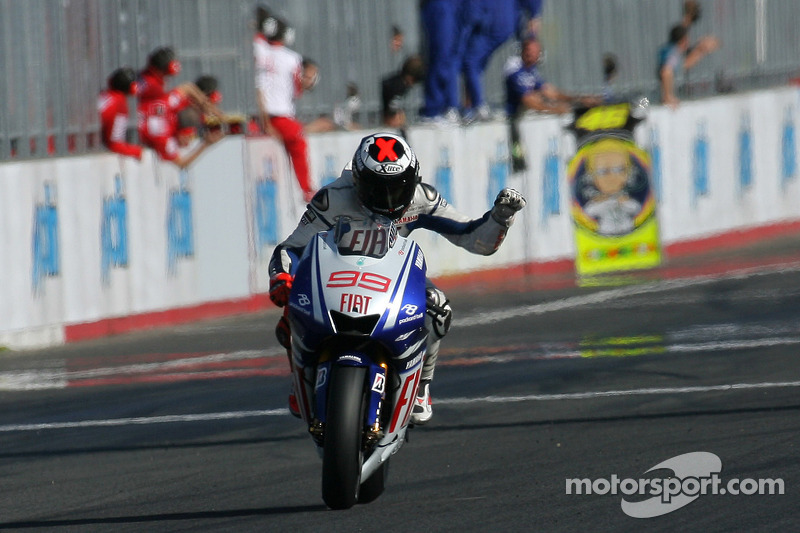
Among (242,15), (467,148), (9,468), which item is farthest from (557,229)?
(9,468)

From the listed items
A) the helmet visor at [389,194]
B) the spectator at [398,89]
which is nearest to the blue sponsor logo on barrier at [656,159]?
the spectator at [398,89]

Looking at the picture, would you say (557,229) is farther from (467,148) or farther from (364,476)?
(364,476)

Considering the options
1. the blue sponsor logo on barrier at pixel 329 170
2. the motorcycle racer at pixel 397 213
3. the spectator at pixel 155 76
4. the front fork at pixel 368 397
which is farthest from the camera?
the blue sponsor logo on barrier at pixel 329 170

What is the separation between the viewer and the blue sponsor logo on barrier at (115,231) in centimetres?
1355

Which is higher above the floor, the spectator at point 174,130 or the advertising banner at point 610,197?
the spectator at point 174,130

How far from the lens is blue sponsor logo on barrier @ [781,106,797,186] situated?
67.0ft

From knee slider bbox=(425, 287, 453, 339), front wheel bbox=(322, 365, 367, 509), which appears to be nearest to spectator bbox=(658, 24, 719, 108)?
knee slider bbox=(425, 287, 453, 339)

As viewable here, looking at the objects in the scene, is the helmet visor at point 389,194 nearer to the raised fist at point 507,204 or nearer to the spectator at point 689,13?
the raised fist at point 507,204

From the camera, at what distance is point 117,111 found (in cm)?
1406

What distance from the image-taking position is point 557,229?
17.2 metres

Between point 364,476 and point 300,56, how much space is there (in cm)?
1002

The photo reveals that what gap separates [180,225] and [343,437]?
8.21 metres

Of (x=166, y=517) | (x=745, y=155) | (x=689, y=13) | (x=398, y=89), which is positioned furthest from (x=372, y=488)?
(x=689, y=13)

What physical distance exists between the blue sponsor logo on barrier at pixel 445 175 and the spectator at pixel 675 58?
3.96 metres
